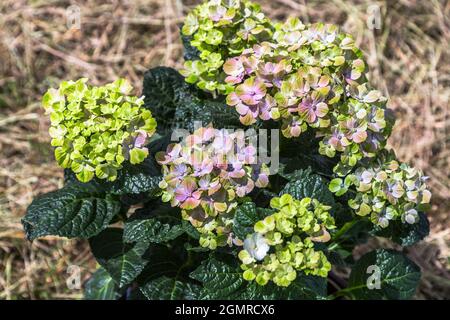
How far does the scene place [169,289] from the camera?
7.25 ft

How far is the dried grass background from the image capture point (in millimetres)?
3301

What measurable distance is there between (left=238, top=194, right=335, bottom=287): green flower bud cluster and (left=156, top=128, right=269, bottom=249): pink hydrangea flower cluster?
0.12 metres

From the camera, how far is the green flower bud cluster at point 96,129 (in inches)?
71.5

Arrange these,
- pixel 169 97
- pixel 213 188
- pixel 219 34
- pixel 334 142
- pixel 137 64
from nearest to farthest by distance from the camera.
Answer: pixel 213 188 < pixel 334 142 < pixel 219 34 < pixel 169 97 < pixel 137 64

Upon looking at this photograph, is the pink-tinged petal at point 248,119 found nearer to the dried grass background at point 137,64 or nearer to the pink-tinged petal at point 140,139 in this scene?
the pink-tinged petal at point 140,139

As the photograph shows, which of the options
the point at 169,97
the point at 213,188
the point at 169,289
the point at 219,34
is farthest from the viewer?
the point at 169,97

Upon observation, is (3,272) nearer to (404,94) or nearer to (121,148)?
(121,148)

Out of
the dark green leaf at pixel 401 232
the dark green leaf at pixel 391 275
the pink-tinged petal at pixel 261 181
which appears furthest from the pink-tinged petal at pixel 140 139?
the dark green leaf at pixel 391 275

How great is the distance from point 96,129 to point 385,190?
33.3 inches

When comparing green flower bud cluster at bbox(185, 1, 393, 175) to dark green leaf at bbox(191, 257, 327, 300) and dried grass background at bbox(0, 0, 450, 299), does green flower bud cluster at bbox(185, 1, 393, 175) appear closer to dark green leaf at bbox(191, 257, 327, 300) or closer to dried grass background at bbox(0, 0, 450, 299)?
dark green leaf at bbox(191, 257, 327, 300)

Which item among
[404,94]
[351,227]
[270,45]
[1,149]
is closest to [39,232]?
[270,45]

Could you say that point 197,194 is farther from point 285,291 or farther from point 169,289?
point 169,289

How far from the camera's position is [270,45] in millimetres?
1941

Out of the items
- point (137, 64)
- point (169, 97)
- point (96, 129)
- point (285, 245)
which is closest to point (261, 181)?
point (285, 245)
